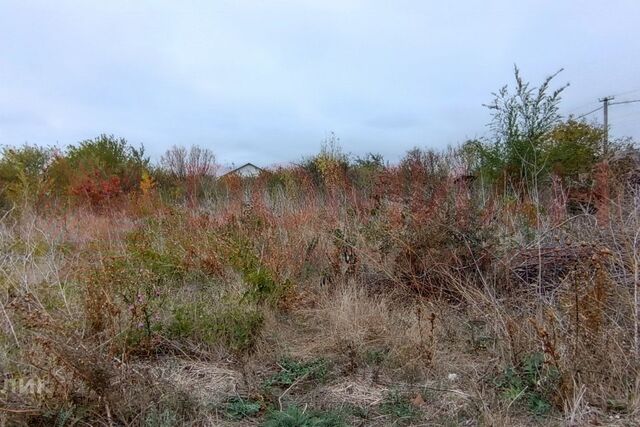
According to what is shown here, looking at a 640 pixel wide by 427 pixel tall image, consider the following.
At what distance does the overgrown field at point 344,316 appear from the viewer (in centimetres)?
197

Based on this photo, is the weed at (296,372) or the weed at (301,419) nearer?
the weed at (301,419)

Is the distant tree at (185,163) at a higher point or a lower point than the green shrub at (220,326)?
higher

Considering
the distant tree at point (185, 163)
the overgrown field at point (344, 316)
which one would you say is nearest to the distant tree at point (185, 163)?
the distant tree at point (185, 163)

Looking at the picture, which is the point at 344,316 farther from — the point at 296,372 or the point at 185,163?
the point at 185,163

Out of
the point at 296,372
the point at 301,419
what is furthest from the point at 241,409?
the point at 296,372

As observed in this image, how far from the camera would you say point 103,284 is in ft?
9.30

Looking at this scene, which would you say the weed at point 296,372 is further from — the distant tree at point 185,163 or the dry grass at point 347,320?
A: the distant tree at point 185,163

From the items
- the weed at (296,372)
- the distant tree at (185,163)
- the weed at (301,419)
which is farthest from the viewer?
the distant tree at (185,163)

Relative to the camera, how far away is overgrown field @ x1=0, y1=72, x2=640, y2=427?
1966mm

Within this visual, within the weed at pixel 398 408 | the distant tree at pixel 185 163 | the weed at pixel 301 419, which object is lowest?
the weed at pixel 398 408

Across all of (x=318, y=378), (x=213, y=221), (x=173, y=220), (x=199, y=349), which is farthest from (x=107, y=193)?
(x=318, y=378)

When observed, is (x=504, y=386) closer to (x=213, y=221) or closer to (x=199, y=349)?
(x=199, y=349)

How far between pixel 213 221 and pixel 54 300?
236cm

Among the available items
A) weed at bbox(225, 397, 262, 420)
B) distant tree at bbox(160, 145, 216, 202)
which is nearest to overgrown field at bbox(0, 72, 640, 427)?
weed at bbox(225, 397, 262, 420)
